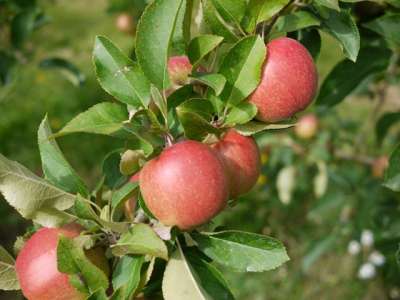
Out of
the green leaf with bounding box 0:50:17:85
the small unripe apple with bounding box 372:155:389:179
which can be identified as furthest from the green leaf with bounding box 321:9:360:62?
the small unripe apple with bounding box 372:155:389:179

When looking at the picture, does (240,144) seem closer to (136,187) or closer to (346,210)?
(136,187)

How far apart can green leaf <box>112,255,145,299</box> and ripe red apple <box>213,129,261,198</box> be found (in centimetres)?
15

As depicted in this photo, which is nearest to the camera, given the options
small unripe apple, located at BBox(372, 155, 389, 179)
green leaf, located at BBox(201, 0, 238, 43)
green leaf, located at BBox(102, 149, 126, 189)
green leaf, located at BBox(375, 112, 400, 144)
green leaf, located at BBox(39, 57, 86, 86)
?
green leaf, located at BBox(201, 0, 238, 43)

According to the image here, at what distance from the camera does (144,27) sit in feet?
2.34

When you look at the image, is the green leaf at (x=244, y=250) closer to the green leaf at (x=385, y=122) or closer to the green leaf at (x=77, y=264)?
the green leaf at (x=77, y=264)

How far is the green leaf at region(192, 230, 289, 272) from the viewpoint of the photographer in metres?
0.71

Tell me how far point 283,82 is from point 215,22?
0.41ft

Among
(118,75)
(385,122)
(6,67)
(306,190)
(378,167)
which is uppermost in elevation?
(118,75)

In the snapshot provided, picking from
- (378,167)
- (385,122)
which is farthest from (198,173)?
(378,167)

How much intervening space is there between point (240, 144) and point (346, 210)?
4.62 feet

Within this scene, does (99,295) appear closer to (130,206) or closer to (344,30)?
(130,206)

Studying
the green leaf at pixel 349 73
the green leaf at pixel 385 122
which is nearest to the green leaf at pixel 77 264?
the green leaf at pixel 349 73

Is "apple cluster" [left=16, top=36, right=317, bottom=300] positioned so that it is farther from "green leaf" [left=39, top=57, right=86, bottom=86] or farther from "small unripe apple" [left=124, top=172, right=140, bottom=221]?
"green leaf" [left=39, top=57, right=86, bottom=86]

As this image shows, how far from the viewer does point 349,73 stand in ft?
3.68
